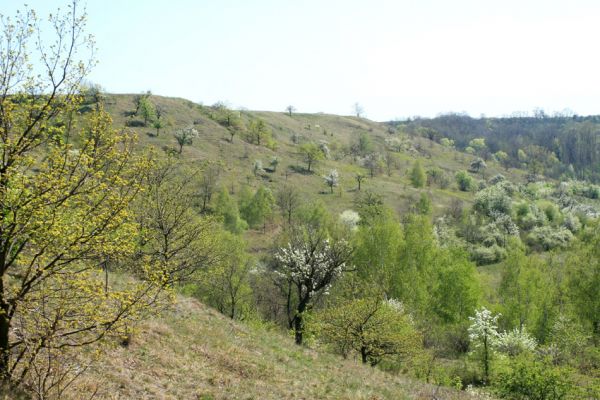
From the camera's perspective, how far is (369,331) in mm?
27906

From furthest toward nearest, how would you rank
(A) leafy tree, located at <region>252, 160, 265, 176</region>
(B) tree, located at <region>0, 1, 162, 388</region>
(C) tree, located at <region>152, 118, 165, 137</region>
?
(C) tree, located at <region>152, 118, 165, 137</region> → (A) leafy tree, located at <region>252, 160, 265, 176</region> → (B) tree, located at <region>0, 1, 162, 388</region>

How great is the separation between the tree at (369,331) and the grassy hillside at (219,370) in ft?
12.9

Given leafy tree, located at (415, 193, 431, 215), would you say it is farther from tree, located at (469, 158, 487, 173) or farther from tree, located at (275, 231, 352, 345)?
tree, located at (469, 158, 487, 173)

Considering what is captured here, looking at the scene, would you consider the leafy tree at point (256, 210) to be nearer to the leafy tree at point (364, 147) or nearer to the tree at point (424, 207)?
the tree at point (424, 207)

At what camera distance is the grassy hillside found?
44.7 ft

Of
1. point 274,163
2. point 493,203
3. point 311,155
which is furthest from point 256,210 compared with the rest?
point 493,203

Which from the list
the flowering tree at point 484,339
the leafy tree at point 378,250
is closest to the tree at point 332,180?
the leafy tree at point 378,250

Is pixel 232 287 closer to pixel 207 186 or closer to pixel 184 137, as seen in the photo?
pixel 207 186

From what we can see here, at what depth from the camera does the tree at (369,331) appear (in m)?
27.6

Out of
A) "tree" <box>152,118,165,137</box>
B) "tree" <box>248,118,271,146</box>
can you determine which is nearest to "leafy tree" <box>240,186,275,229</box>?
"tree" <box>152,118,165,137</box>

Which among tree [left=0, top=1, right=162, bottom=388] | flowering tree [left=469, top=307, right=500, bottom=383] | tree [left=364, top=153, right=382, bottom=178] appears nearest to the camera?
tree [left=0, top=1, right=162, bottom=388]

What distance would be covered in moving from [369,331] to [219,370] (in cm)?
1373

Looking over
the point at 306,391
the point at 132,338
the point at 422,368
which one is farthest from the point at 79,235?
the point at 422,368

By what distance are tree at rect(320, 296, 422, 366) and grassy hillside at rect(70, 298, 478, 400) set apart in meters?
3.92
